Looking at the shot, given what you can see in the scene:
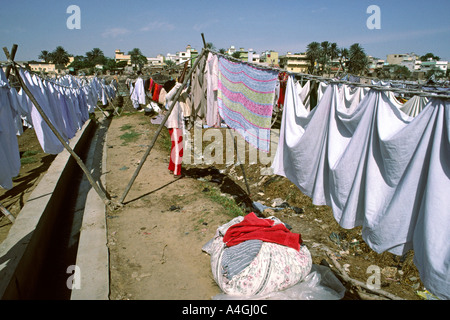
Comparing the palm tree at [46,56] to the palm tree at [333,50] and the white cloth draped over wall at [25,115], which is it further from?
the white cloth draped over wall at [25,115]

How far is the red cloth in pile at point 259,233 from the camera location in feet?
Answer: 9.07

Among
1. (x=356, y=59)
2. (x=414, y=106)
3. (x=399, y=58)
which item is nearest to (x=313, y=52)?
(x=356, y=59)

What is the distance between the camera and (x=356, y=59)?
1902 inches

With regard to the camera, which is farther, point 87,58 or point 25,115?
point 87,58

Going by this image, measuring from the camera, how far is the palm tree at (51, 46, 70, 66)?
70.6 meters

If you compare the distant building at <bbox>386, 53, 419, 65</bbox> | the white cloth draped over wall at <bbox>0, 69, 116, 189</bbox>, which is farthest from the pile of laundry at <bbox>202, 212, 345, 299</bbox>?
the distant building at <bbox>386, 53, 419, 65</bbox>

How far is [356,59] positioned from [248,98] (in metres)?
53.6

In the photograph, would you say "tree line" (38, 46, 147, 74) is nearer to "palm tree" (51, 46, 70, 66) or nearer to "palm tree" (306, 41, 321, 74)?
"palm tree" (51, 46, 70, 66)

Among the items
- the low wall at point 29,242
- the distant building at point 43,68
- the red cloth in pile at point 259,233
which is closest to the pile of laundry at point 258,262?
the red cloth in pile at point 259,233

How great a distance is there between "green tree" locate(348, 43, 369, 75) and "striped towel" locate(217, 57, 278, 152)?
48.3 m

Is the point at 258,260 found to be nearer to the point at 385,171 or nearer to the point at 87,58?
the point at 385,171

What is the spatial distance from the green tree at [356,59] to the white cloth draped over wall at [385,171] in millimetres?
49645
